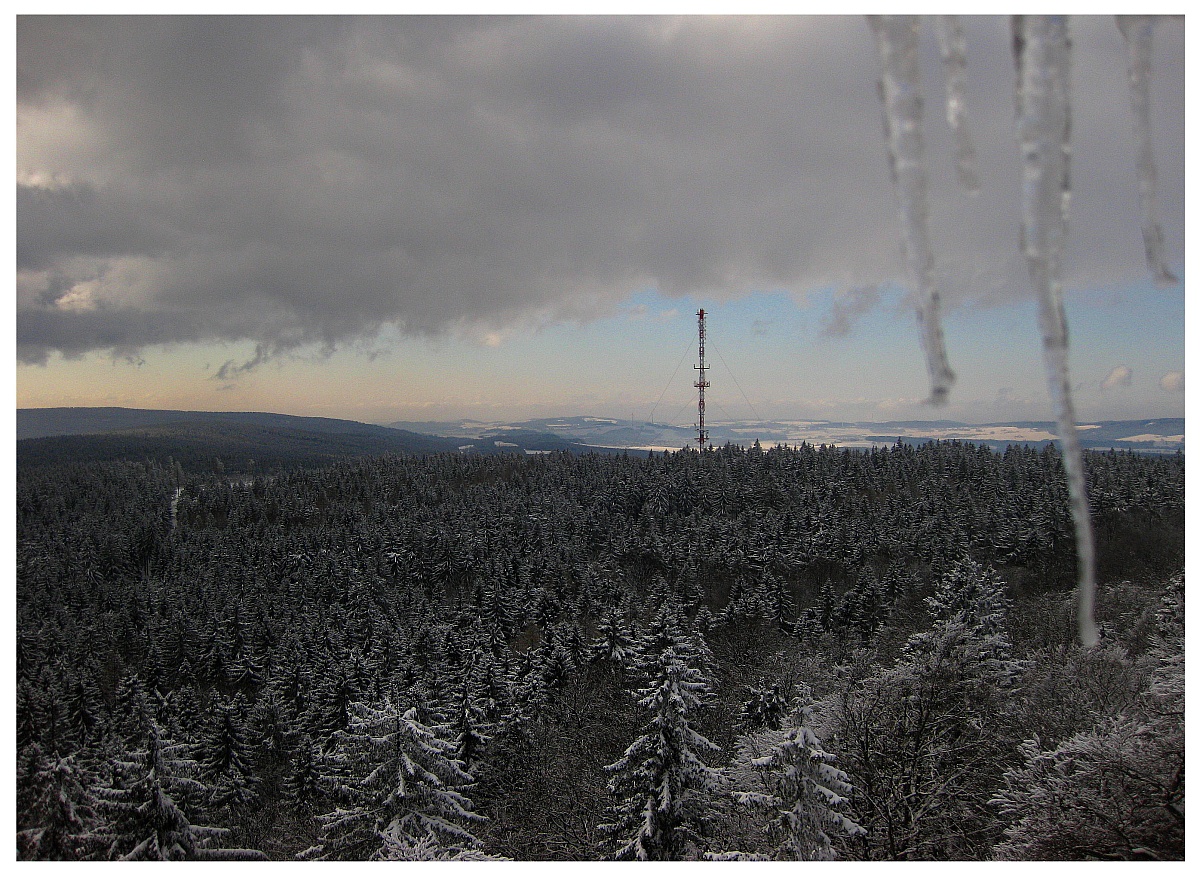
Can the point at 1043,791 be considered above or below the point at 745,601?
above

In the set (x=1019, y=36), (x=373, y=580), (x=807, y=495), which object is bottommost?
(x=373, y=580)

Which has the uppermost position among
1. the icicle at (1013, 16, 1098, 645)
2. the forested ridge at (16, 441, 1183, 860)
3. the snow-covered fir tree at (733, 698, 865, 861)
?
the icicle at (1013, 16, 1098, 645)

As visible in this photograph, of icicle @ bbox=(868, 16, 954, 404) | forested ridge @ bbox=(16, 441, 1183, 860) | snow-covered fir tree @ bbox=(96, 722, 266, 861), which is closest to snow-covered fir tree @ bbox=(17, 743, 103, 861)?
forested ridge @ bbox=(16, 441, 1183, 860)

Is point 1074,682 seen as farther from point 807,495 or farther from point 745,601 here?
point 807,495

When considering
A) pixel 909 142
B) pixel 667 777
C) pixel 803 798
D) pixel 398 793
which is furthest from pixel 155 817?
pixel 909 142

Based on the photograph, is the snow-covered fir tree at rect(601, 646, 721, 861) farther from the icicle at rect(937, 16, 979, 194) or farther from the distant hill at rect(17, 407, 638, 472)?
the distant hill at rect(17, 407, 638, 472)
